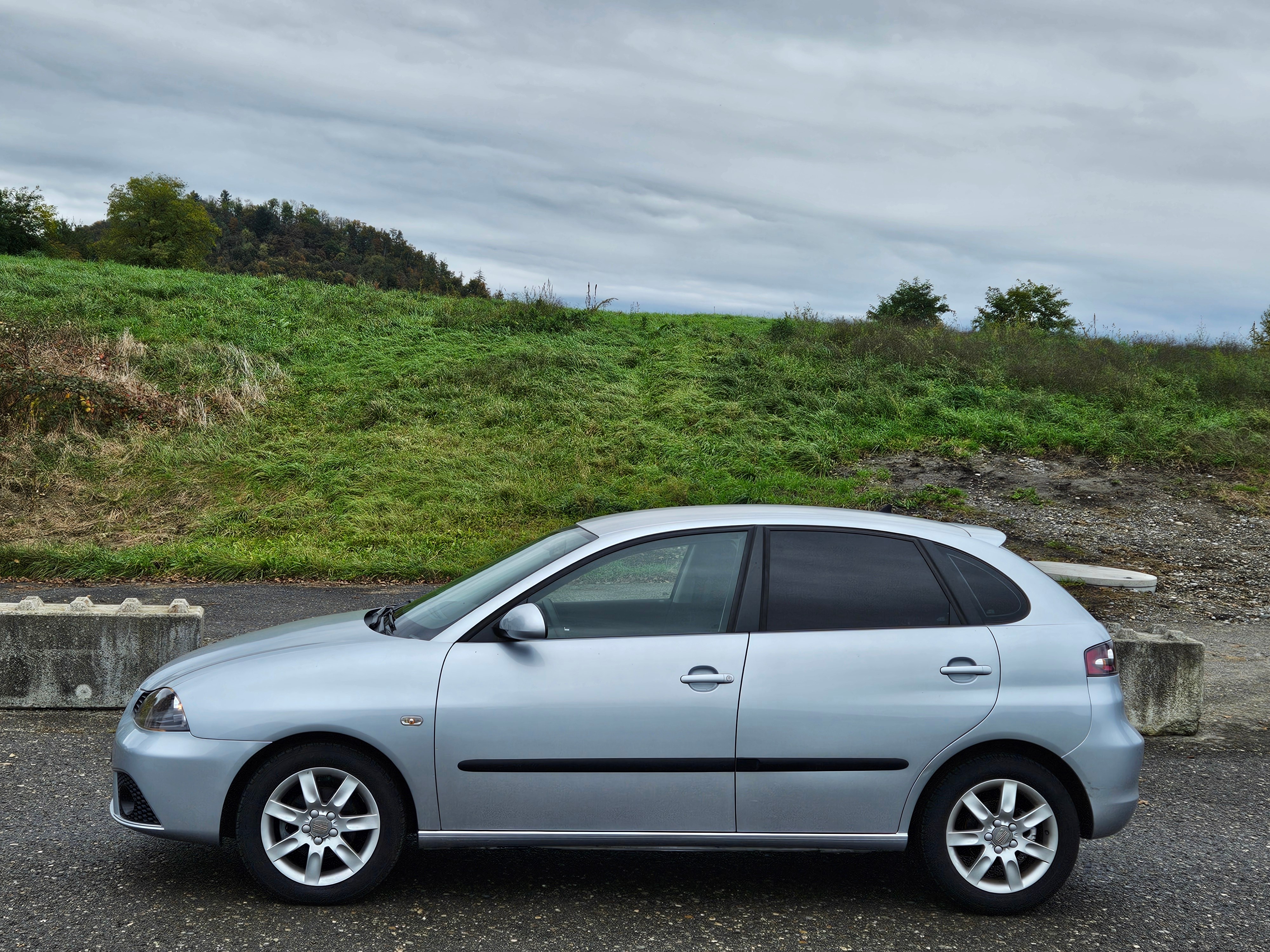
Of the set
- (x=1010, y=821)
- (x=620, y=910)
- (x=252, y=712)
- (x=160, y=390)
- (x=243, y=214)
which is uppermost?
(x=243, y=214)

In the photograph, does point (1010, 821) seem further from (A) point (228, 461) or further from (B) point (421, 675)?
(A) point (228, 461)

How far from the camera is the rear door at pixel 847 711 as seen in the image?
377 centimetres

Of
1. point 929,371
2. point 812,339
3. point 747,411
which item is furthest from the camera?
point 812,339

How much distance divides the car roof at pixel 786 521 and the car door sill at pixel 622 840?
1205 millimetres

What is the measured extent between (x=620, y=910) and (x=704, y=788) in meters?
0.64

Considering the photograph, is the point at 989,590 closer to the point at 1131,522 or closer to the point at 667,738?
the point at 667,738

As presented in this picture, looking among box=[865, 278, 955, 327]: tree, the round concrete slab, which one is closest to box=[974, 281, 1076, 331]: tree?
box=[865, 278, 955, 327]: tree

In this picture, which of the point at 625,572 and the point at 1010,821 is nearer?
the point at 1010,821

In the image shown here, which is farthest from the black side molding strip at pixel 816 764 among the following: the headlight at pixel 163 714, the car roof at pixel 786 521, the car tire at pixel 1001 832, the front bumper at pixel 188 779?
the headlight at pixel 163 714

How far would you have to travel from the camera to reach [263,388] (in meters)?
20.8

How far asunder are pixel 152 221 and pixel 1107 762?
68.1 m

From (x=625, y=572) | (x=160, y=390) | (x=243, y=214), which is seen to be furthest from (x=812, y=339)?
(x=243, y=214)

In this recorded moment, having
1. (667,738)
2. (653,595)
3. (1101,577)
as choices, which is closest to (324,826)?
(667,738)

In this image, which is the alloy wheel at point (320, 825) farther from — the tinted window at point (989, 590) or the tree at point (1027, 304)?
the tree at point (1027, 304)
